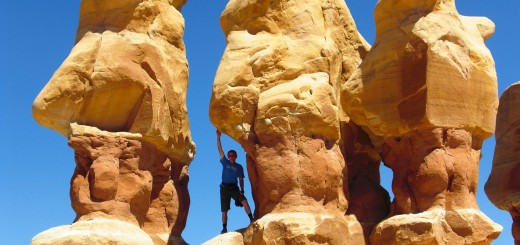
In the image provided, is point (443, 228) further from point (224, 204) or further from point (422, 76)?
point (224, 204)

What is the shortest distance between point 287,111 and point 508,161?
672cm

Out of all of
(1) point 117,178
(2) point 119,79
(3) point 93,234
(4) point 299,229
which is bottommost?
(4) point 299,229

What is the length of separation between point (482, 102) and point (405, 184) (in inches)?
60.8

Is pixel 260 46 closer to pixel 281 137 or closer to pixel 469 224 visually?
pixel 281 137

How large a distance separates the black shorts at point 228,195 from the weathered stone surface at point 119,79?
1.15m

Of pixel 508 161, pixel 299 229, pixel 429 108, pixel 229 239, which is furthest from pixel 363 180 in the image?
pixel 508 161

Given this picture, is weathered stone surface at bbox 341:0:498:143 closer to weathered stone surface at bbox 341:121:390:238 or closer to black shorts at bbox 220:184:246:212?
weathered stone surface at bbox 341:121:390:238

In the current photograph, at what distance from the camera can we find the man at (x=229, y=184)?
1252 cm

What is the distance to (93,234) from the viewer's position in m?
11.1

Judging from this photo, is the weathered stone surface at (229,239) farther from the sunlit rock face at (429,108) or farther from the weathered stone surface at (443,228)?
the weathered stone surface at (443,228)

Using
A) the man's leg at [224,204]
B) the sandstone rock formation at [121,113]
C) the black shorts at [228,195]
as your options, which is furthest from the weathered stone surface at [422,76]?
the sandstone rock formation at [121,113]

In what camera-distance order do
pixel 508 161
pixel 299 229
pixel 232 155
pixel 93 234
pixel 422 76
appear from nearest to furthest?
pixel 299 229 < pixel 93 234 < pixel 422 76 < pixel 232 155 < pixel 508 161

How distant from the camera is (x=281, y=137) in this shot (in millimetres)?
11367

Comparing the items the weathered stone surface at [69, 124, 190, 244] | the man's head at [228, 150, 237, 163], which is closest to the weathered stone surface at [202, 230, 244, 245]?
the weathered stone surface at [69, 124, 190, 244]
